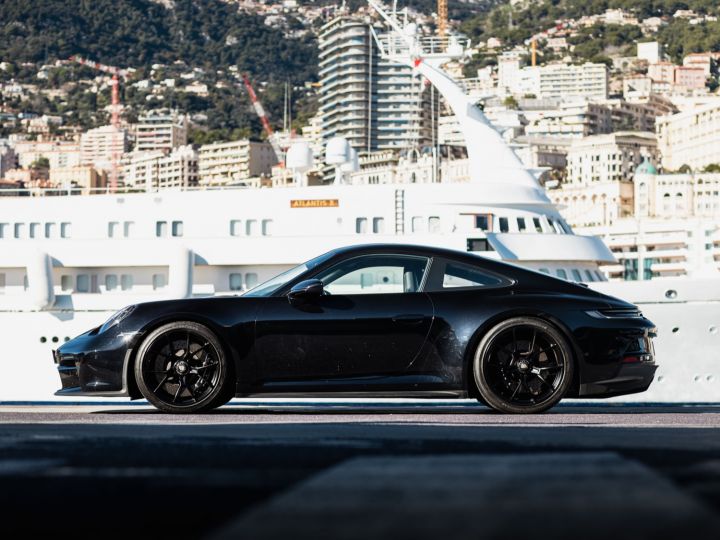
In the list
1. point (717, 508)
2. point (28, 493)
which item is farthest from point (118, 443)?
point (717, 508)

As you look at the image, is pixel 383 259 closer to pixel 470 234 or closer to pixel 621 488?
pixel 621 488

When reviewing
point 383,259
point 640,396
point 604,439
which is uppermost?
point 383,259

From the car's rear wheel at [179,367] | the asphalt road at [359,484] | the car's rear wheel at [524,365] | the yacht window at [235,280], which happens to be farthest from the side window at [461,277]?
the yacht window at [235,280]

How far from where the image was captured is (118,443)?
16.5 ft

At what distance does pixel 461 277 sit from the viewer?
8.86 meters

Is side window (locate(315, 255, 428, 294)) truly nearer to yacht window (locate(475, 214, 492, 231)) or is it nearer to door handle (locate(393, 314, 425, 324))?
door handle (locate(393, 314, 425, 324))

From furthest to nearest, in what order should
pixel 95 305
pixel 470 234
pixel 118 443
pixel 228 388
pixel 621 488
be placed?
1. pixel 470 234
2. pixel 95 305
3. pixel 228 388
4. pixel 118 443
5. pixel 621 488

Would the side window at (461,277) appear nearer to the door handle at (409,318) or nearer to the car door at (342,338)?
the car door at (342,338)

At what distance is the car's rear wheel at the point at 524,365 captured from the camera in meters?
8.48

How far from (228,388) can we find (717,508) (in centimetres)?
569

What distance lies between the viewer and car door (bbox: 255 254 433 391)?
Answer: 857 cm

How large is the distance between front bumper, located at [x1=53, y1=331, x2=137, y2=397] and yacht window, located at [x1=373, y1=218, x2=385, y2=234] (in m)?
16.3

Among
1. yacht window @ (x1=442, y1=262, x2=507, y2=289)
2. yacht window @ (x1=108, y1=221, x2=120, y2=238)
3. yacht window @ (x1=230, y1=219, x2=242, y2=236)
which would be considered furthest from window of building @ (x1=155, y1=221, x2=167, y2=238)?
yacht window @ (x1=442, y1=262, x2=507, y2=289)

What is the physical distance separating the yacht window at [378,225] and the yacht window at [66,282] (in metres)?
6.03
